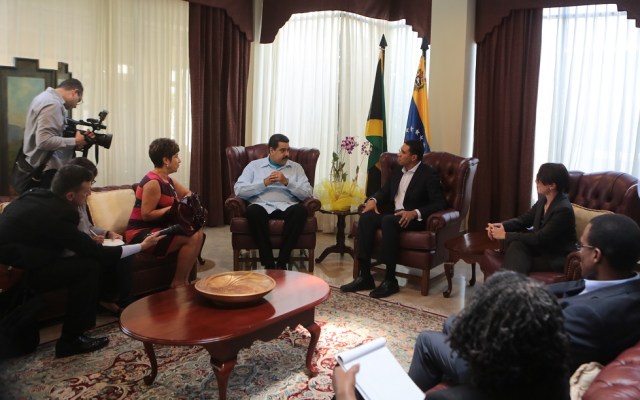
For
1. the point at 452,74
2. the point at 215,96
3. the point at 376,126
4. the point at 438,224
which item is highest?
the point at 452,74

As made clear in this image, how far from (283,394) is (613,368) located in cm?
144

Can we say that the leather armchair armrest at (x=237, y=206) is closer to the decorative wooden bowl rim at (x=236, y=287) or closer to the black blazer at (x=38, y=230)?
the decorative wooden bowl rim at (x=236, y=287)

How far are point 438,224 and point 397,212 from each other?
34 cm

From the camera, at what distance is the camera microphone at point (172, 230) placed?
3.27 metres

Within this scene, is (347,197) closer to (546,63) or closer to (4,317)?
(546,63)

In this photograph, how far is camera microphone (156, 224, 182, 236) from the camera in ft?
10.7

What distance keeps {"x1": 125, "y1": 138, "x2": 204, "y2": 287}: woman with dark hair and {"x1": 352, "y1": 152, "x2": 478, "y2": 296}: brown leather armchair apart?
50.3 inches

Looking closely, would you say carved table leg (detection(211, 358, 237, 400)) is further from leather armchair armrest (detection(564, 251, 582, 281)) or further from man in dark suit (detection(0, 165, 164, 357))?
leather armchair armrest (detection(564, 251, 582, 281))

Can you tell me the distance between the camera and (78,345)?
2.78 m

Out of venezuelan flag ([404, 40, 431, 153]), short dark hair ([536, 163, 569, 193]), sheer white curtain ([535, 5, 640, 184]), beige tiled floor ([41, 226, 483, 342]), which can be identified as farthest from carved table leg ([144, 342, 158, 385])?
sheer white curtain ([535, 5, 640, 184])

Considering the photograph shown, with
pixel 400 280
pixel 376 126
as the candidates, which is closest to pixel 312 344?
pixel 400 280

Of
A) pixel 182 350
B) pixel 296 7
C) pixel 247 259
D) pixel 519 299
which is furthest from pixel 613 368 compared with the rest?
pixel 296 7

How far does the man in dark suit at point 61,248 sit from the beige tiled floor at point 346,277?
363 mm

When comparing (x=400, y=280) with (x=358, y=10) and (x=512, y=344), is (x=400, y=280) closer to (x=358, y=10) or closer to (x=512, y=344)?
(x=358, y=10)
